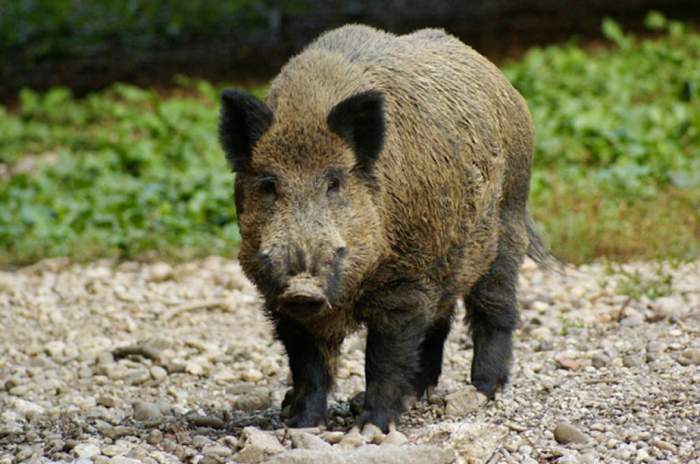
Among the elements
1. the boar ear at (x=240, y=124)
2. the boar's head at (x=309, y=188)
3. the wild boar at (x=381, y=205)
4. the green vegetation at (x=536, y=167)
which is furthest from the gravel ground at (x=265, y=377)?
the boar ear at (x=240, y=124)

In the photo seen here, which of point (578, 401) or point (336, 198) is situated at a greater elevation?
point (336, 198)

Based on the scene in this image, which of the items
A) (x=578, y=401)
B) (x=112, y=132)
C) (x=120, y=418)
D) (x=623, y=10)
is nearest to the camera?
(x=578, y=401)

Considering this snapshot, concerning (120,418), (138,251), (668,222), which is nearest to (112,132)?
(138,251)

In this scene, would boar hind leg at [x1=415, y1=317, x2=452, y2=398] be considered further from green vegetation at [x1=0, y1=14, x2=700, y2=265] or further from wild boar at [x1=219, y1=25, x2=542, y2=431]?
green vegetation at [x1=0, y1=14, x2=700, y2=265]

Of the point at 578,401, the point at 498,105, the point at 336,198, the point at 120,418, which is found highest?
the point at 498,105

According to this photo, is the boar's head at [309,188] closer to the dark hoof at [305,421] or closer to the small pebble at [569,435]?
the dark hoof at [305,421]

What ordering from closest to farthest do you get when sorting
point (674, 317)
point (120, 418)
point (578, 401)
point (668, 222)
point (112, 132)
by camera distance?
point (578, 401)
point (120, 418)
point (674, 317)
point (668, 222)
point (112, 132)

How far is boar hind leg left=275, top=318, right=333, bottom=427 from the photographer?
495 cm

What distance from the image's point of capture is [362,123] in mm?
4621

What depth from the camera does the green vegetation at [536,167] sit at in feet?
28.6

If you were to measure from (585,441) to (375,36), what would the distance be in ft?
6.44

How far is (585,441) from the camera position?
15.0 ft

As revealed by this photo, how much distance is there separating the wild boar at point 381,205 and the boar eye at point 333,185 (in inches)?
0.6

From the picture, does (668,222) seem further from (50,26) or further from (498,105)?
(50,26)
